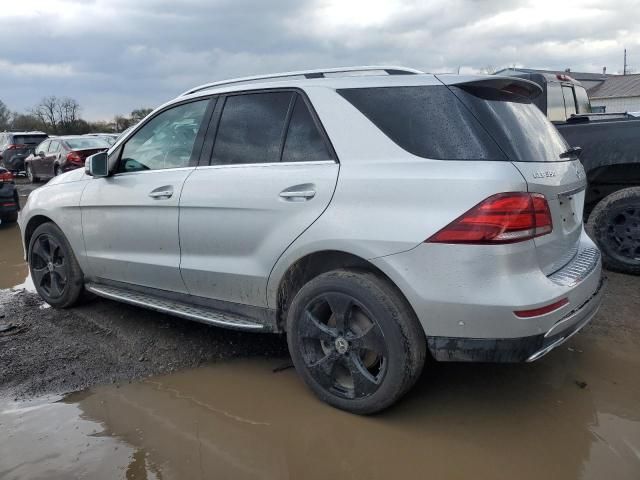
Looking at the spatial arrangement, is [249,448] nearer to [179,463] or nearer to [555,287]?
[179,463]

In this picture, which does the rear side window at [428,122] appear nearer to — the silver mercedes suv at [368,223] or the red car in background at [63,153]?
the silver mercedes suv at [368,223]

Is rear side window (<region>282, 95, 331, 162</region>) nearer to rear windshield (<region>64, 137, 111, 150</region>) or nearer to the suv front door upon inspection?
the suv front door

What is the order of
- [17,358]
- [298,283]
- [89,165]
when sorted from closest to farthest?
[298,283] < [17,358] < [89,165]

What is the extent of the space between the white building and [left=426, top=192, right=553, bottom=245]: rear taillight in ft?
152

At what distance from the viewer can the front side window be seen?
383cm

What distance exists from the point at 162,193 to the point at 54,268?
5.61ft

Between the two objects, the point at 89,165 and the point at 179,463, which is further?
the point at 89,165

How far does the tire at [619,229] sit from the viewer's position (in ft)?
16.9

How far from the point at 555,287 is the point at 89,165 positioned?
3.40m

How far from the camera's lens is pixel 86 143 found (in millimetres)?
15445

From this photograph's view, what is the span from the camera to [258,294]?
10.9 ft

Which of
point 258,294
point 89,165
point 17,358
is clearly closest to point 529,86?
point 258,294

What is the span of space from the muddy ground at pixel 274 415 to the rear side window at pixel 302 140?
1.40 m

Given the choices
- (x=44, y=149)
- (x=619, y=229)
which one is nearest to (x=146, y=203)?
(x=619, y=229)
